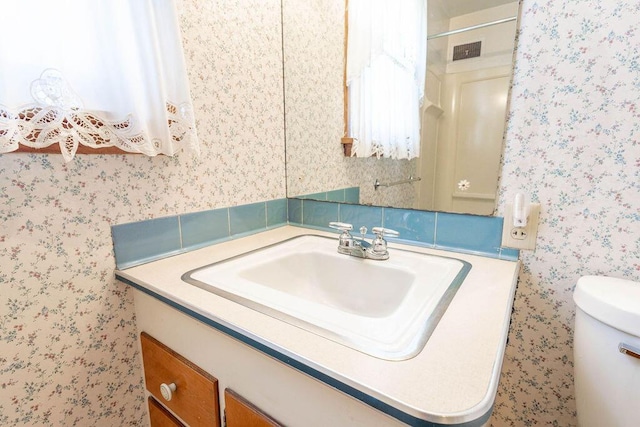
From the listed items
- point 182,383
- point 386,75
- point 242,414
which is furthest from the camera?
point 386,75

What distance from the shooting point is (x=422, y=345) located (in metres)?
0.47

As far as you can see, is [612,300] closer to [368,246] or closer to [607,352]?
[607,352]

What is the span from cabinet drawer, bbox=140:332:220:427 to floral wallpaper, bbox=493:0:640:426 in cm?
84

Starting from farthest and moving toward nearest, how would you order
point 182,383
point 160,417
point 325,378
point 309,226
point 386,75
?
point 309,226
point 386,75
point 160,417
point 182,383
point 325,378

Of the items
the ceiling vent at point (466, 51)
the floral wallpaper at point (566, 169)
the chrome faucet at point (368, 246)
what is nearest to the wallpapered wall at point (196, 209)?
the floral wallpaper at point (566, 169)

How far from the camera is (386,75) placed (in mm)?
1110

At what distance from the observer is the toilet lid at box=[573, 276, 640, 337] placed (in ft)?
1.94

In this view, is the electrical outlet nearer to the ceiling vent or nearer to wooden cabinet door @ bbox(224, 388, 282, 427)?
the ceiling vent

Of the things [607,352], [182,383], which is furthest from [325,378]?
[607,352]

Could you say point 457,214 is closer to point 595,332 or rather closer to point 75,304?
point 595,332

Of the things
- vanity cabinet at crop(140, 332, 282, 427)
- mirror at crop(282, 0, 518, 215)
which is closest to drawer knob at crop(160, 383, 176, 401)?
vanity cabinet at crop(140, 332, 282, 427)

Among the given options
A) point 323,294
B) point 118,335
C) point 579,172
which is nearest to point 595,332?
point 579,172

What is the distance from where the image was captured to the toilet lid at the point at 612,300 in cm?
59

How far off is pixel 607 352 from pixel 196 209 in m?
1.11
